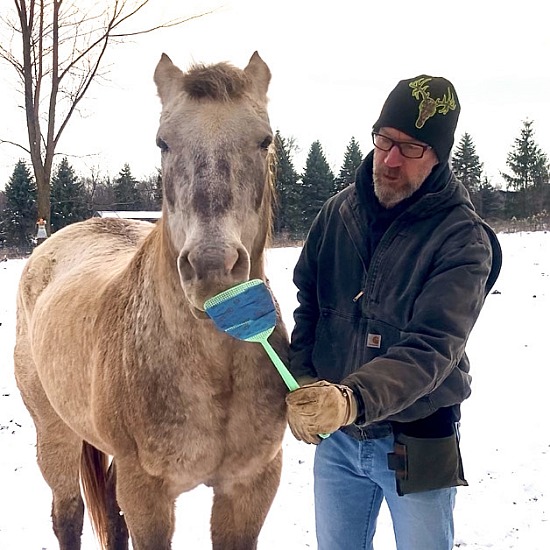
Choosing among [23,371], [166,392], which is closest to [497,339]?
[23,371]

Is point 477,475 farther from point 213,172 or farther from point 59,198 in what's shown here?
point 59,198

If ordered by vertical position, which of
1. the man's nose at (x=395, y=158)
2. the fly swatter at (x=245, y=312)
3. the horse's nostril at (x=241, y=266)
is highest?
the man's nose at (x=395, y=158)

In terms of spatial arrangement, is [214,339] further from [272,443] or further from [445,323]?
[445,323]

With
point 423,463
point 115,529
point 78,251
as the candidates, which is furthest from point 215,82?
point 115,529

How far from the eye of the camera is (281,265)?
413 inches

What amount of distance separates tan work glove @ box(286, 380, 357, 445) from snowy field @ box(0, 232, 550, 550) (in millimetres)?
2194

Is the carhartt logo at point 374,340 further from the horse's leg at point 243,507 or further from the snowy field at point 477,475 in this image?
the snowy field at point 477,475

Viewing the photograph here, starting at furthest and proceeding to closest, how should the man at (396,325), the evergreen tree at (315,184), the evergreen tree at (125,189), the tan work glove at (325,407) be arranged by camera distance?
the evergreen tree at (315,184), the evergreen tree at (125,189), the man at (396,325), the tan work glove at (325,407)

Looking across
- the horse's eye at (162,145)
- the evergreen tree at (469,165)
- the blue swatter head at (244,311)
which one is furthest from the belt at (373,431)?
the evergreen tree at (469,165)

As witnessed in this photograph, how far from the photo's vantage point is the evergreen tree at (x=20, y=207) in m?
31.3

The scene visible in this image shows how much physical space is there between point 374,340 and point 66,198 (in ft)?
98.0

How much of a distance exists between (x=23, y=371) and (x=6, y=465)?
1.08 meters

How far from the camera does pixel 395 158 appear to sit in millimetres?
1940

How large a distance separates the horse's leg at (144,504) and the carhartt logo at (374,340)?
964 mm
